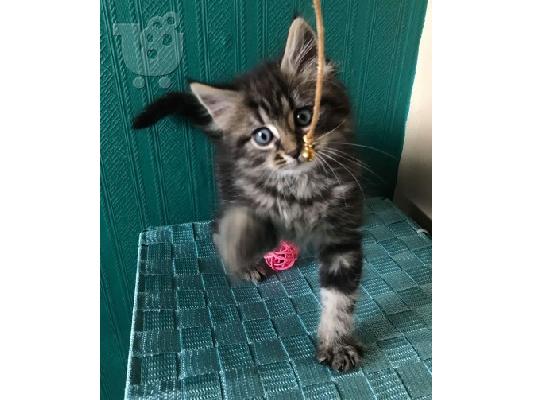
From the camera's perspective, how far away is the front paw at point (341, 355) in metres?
0.89

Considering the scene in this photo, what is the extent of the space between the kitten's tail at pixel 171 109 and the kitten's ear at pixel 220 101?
20 centimetres

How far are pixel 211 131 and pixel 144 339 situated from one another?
0.57 meters

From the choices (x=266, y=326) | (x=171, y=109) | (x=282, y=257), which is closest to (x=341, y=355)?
(x=266, y=326)

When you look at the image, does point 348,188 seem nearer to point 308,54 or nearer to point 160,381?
point 308,54

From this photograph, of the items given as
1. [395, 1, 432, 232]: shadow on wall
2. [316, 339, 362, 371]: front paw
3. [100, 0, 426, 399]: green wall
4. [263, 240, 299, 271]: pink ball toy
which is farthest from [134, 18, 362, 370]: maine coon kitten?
[395, 1, 432, 232]: shadow on wall

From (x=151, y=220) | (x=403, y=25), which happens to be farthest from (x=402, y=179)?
(x=151, y=220)

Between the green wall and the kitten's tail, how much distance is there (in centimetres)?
7

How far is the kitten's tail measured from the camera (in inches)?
45.8

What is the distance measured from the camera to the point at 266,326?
3.29ft

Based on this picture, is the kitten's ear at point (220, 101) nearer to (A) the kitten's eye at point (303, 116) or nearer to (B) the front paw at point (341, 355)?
(A) the kitten's eye at point (303, 116)

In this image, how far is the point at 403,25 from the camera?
1.30m

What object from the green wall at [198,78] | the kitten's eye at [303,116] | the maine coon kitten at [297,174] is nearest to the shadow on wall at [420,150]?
the green wall at [198,78]
